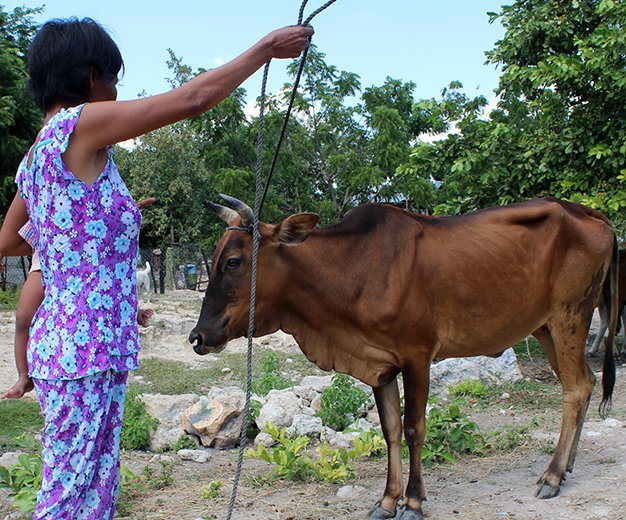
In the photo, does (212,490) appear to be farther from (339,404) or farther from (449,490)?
(339,404)

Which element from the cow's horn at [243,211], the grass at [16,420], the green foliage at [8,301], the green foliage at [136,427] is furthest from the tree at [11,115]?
the cow's horn at [243,211]

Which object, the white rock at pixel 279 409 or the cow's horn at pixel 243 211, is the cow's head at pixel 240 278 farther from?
the white rock at pixel 279 409

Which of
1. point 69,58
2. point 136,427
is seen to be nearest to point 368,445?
point 136,427

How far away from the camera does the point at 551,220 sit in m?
4.43

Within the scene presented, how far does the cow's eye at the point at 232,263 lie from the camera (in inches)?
148

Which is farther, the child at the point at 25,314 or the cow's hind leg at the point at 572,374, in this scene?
the cow's hind leg at the point at 572,374

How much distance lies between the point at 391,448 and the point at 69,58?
2.93 meters

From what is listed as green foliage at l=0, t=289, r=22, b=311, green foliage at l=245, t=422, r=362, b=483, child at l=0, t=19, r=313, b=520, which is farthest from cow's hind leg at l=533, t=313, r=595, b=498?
green foliage at l=0, t=289, r=22, b=311

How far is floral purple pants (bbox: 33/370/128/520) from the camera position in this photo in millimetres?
2104

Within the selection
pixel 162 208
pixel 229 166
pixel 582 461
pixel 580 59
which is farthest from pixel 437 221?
pixel 162 208

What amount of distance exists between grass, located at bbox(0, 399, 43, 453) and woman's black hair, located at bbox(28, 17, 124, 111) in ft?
13.2

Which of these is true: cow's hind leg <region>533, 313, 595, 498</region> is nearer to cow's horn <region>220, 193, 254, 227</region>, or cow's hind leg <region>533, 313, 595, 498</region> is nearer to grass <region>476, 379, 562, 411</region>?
grass <region>476, 379, 562, 411</region>

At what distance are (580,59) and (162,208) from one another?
2026 centimetres

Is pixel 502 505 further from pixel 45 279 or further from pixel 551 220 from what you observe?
pixel 45 279
